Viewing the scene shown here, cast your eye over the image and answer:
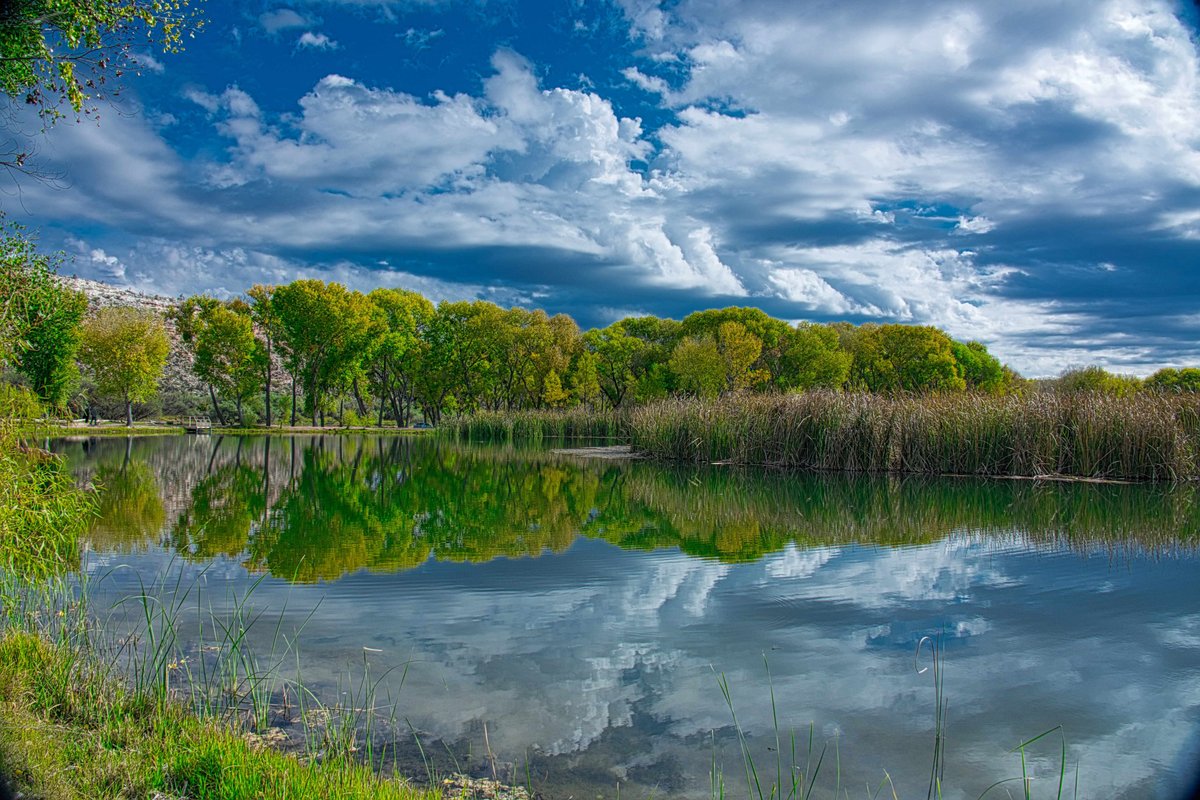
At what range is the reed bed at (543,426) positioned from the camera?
3453cm

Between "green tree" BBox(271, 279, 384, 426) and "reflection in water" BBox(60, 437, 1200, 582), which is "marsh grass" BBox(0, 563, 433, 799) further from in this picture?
"green tree" BBox(271, 279, 384, 426)

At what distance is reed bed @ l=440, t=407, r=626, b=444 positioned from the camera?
113ft

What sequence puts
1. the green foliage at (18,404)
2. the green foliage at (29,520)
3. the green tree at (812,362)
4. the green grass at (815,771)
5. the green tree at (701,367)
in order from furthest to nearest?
the green tree at (812,362) < the green tree at (701,367) < the green foliage at (18,404) < the green foliage at (29,520) < the green grass at (815,771)

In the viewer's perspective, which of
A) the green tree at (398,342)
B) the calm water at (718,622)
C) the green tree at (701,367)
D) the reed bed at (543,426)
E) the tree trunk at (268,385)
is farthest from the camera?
the green tree at (398,342)

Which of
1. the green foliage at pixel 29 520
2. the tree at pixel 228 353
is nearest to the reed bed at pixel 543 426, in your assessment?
the tree at pixel 228 353

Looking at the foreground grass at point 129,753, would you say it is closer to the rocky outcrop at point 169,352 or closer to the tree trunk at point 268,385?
the tree trunk at point 268,385

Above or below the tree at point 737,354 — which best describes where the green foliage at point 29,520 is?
below

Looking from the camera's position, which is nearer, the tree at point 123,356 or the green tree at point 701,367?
the tree at point 123,356

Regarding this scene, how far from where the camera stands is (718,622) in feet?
17.0

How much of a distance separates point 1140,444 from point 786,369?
34.3 meters

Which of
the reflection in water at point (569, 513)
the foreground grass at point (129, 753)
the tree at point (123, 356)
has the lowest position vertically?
the reflection in water at point (569, 513)

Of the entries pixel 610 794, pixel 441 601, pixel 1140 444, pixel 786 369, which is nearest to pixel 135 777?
pixel 610 794

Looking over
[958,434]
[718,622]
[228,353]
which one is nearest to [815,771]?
[718,622]

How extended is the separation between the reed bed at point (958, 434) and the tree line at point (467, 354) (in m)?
21.8
